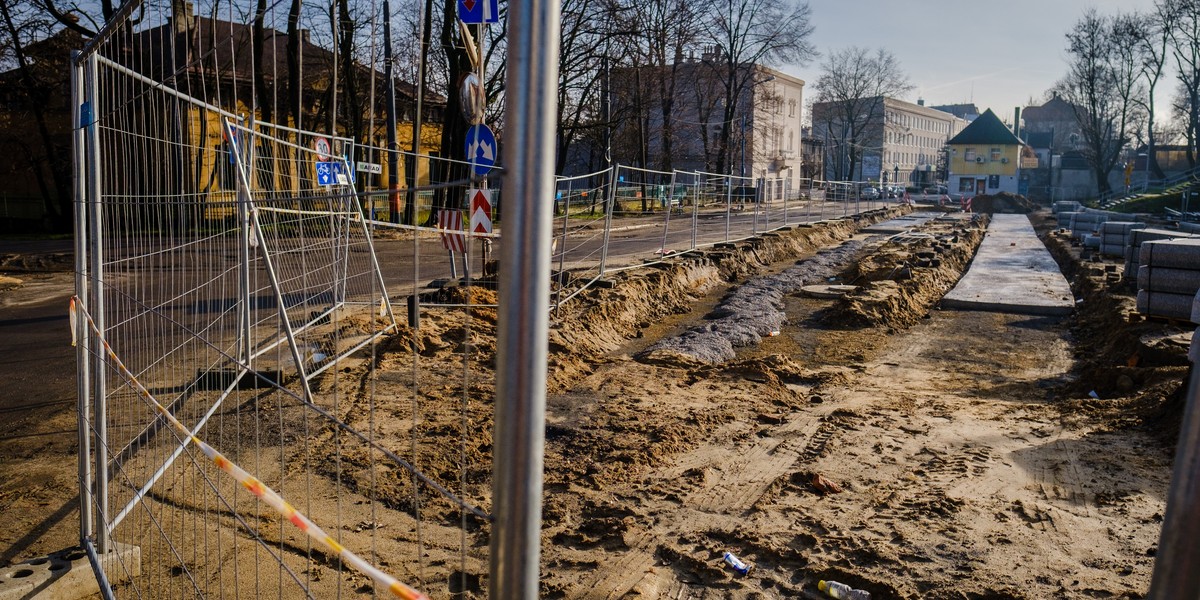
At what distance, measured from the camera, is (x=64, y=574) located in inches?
153

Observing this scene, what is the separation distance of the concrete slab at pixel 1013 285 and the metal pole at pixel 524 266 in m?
14.1

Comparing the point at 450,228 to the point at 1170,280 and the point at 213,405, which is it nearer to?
the point at 213,405

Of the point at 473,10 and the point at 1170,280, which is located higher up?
the point at 473,10

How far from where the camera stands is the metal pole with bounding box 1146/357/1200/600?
3.29 ft

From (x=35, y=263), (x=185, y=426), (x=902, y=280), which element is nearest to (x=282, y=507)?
(x=185, y=426)

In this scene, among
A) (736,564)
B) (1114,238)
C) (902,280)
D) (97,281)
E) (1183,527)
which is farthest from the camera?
(1114,238)

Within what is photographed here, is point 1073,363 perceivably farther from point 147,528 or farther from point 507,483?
point 507,483

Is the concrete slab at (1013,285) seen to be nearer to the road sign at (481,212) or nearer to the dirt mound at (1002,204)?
the road sign at (481,212)

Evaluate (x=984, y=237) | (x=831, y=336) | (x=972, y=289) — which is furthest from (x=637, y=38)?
(x=831, y=336)

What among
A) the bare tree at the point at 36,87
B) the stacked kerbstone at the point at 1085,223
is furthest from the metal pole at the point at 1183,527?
the bare tree at the point at 36,87

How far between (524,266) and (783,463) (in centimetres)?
526

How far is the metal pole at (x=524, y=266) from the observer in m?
1.37

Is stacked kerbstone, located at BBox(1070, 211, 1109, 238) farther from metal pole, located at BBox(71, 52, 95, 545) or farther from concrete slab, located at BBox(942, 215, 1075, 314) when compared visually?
metal pole, located at BBox(71, 52, 95, 545)

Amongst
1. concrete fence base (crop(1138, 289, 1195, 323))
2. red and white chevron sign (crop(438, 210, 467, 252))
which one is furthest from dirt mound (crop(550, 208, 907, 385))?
concrete fence base (crop(1138, 289, 1195, 323))
